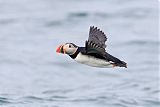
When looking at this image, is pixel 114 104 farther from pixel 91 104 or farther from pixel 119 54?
pixel 119 54

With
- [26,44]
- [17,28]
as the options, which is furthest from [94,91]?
[17,28]

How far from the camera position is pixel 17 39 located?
58.2ft

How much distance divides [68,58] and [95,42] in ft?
22.5

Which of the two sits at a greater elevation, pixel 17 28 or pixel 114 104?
pixel 17 28

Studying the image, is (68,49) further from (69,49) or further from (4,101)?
(4,101)

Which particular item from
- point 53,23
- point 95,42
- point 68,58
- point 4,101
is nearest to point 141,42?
point 68,58

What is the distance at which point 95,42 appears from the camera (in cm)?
974

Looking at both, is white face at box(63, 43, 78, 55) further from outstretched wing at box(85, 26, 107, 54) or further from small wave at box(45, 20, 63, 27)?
small wave at box(45, 20, 63, 27)

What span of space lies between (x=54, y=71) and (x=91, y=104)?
3.48m

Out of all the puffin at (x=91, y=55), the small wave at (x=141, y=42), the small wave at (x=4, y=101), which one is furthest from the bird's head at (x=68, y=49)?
the small wave at (x=141, y=42)

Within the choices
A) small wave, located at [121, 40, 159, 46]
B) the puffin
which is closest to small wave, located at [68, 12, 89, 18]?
small wave, located at [121, 40, 159, 46]

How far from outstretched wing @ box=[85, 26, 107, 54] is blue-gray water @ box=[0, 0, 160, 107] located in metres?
1.93

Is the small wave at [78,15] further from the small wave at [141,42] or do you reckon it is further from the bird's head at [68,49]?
the bird's head at [68,49]

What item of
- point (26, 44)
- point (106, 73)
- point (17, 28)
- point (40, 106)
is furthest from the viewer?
A: point (17, 28)
